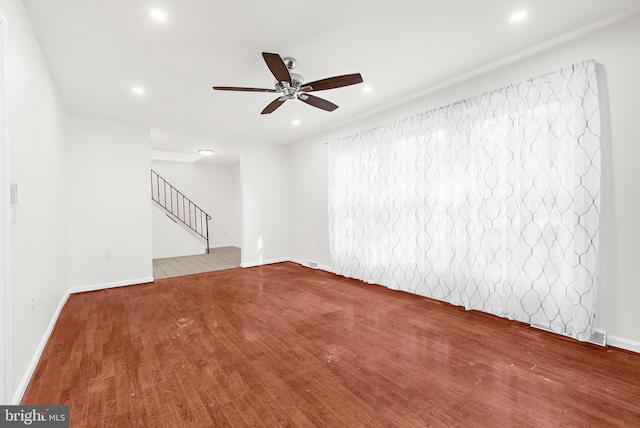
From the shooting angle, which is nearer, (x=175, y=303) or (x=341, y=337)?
(x=341, y=337)

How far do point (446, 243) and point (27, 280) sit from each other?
4.02m

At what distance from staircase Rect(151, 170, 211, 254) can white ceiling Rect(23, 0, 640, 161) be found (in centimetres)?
471

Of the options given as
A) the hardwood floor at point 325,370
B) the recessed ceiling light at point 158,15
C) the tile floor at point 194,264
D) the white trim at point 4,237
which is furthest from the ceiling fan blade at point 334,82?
the tile floor at point 194,264

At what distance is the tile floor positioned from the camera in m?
5.56

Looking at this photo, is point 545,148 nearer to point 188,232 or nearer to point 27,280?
point 27,280

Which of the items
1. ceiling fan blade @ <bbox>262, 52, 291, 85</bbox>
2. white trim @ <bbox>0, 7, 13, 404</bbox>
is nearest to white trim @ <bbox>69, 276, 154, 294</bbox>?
white trim @ <bbox>0, 7, 13, 404</bbox>

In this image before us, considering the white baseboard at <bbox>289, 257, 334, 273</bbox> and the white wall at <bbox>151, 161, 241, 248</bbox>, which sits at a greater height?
the white wall at <bbox>151, 161, 241, 248</bbox>

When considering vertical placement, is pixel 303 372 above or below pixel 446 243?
below

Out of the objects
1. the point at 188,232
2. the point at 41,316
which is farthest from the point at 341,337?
the point at 188,232

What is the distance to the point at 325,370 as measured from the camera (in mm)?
2088

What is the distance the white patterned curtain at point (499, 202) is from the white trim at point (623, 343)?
0.18 m

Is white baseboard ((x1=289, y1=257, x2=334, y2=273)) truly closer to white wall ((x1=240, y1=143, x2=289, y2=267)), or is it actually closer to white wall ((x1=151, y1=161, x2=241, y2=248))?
white wall ((x1=240, y1=143, x2=289, y2=267))

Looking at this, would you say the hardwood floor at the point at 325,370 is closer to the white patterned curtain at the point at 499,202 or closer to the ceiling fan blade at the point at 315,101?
the white patterned curtain at the point at 499,202

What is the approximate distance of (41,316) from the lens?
2.48 m
